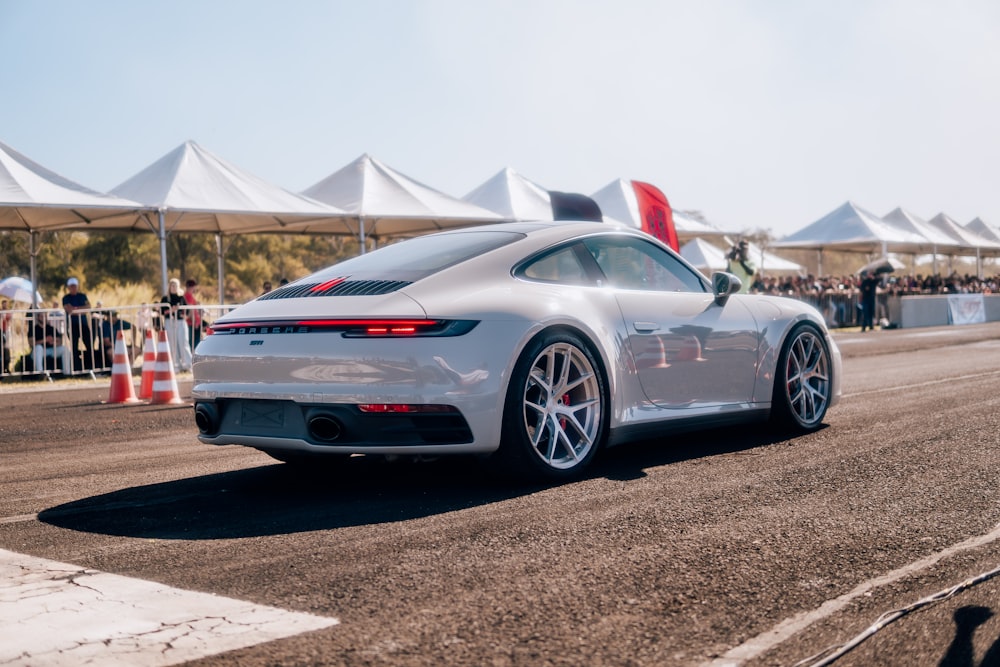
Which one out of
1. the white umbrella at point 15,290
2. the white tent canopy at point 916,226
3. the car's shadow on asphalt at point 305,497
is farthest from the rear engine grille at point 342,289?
the white tent canopy at point 916,226

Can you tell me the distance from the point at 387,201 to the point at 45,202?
747cm

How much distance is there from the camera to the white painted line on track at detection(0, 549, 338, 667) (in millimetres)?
2740

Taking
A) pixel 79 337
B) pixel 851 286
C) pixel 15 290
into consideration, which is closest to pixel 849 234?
pixel 851 286

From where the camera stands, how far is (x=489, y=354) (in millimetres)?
4816

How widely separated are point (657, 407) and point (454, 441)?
4.88ft

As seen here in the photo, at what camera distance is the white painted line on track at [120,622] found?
2.74 meters

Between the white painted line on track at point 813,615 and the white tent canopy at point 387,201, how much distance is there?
1911 centimetres

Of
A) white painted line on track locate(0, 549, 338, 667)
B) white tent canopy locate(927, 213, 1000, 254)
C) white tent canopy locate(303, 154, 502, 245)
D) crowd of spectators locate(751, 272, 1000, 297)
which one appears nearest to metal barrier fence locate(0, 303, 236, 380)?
white tent canopy locate(303, 154, 502, 245)

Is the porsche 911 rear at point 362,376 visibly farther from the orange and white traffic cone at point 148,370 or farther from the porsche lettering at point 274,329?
the orange and white traffic cone at point 148,370

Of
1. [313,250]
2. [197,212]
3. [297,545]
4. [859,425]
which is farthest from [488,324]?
[313,250]

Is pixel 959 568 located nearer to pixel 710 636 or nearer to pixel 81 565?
pixel 710 636

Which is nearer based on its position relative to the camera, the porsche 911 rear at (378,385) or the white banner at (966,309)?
the porsche 911 rear at (378,385)

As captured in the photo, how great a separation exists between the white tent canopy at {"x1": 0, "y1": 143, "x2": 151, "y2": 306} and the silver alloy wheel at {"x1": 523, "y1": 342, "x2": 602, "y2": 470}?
48.3ft

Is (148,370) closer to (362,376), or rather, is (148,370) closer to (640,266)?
(640,266)
